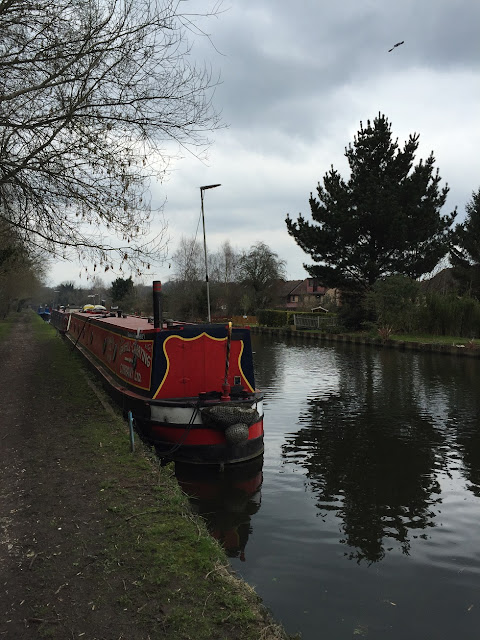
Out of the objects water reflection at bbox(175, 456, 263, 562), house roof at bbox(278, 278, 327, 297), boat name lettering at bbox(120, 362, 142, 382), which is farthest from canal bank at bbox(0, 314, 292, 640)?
house roof at bbox(278, 278, 327, 297)

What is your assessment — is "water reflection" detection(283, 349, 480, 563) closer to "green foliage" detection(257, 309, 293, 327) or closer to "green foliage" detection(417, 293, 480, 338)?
"green foliage" detection(417, 293, 480, 338)

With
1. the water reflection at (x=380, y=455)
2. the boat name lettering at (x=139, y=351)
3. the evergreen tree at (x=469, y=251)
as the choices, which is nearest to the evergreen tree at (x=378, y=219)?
the evergreen tree at (x=469, y=251)

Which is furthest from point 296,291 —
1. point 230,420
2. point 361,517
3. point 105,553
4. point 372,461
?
point 105,553

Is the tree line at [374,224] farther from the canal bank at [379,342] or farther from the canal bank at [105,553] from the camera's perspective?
the canal bank at [105,553]

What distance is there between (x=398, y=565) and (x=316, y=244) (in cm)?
2706

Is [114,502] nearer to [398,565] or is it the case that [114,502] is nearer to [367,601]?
[367,601]

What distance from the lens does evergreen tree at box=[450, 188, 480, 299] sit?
3378 cm

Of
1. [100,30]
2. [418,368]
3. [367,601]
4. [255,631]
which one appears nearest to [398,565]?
[367,601]

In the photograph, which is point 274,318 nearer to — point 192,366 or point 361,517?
point 192,366

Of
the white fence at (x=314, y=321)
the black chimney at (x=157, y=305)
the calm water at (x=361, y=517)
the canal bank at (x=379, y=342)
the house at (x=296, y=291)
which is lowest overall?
the calm water at (x=361, y=517)

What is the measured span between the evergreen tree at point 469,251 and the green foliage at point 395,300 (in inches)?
375

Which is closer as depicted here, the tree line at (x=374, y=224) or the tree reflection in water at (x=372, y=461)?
the tree reflection in water at (x=372, y=461)

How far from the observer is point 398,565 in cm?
477

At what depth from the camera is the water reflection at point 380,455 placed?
18.6 feet
